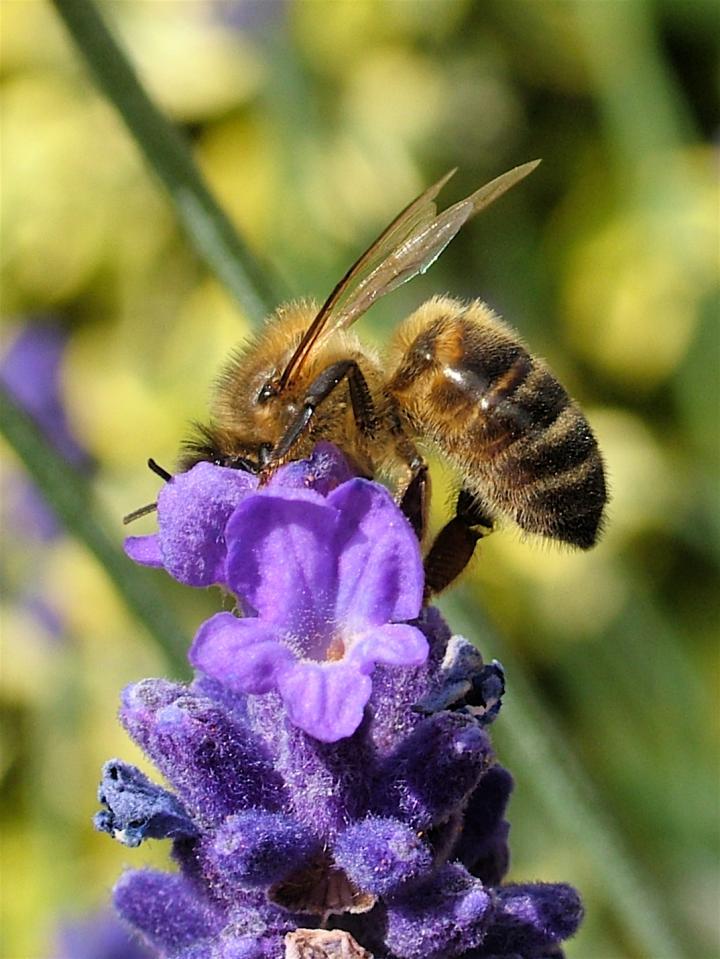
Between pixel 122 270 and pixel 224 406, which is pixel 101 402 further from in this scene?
pixel 224 406

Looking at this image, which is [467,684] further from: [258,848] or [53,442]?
[53,442]

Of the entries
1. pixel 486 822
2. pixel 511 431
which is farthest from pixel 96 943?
pixel 511 431

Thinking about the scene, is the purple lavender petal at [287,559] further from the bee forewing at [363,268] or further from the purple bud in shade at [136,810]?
the bee forewing at [363,268]

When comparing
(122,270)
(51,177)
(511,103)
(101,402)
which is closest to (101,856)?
(101,402)

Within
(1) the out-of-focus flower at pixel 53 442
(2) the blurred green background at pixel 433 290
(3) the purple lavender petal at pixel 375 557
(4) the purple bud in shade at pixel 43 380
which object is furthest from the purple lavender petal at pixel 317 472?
(4) the purple bud in shade at pixel 43 380

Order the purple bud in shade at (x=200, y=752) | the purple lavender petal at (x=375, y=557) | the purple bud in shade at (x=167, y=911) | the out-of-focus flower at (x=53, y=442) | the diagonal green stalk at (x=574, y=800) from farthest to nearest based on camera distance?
the out-of-focus flower at (x=53, y=442) → the diagonal green stalk at (x=574, y=800) → the purple bud in shade at (x=167, y=911) → the purple bud in shade at (x=200, y=752) → the purple lavender petal at (x=375, y=557)

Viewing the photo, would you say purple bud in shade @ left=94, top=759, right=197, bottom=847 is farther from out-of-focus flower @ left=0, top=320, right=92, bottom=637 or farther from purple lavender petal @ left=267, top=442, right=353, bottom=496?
out-of-focus flower @ left=0, top=320, right=92, bottom=637

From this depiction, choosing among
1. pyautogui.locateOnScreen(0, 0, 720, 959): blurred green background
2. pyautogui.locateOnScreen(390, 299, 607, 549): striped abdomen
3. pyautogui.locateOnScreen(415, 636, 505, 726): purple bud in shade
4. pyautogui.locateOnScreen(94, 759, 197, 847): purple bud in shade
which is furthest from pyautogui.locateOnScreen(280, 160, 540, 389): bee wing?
pyautogui.locateOnScreen(0, 0, 720, 959): blurred green background
